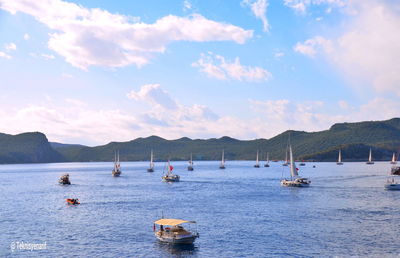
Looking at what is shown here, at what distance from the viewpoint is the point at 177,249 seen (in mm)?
59719

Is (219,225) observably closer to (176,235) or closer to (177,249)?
(176,235)

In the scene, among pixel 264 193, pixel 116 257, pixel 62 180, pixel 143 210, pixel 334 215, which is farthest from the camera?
pixel 62 180

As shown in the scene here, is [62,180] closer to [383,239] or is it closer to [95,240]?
[95,240]

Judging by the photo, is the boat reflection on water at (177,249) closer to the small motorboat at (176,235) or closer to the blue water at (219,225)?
the blue water at (219,225)

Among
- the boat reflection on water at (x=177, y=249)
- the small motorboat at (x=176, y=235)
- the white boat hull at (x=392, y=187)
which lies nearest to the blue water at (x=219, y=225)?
the boat reflection on water at (x=177, y=249)

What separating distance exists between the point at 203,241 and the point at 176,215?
25722 millimetres

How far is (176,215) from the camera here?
89250 mm

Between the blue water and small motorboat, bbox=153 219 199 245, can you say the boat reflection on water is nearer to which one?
the blue water

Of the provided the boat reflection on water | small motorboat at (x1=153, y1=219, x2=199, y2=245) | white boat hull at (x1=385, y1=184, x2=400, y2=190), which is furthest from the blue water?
white boat hull at (x1=385, y1=184, x2=400, y2=190)

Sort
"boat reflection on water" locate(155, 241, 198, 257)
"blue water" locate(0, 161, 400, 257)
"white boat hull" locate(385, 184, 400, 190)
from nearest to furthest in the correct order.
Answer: "boat reflection on water" locate(155, 241, 198, 257), "blue water" locate(0, 161, 400, 257), "white boat hull" locate(385, 184, 400, 190)

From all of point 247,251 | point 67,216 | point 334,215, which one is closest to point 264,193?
point 334,215

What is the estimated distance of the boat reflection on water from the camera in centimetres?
5763

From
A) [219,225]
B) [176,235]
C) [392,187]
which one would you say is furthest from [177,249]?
[392,187]

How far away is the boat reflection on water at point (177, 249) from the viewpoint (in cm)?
5763
